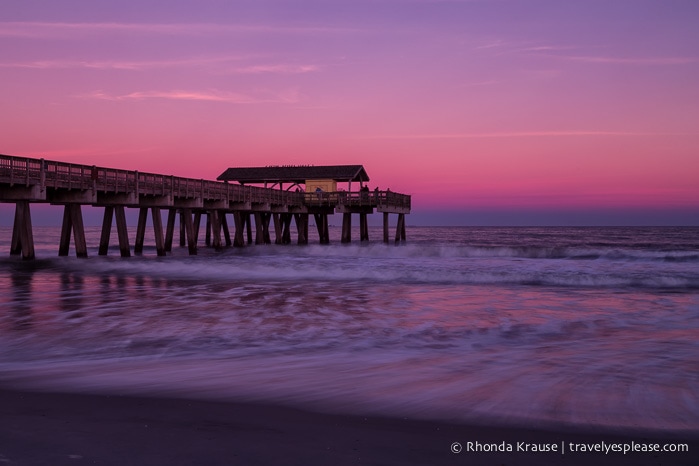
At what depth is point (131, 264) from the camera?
90.5ft

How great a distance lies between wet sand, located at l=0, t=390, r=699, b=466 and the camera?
171 inches

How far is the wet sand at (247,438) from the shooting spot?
14.2 ft

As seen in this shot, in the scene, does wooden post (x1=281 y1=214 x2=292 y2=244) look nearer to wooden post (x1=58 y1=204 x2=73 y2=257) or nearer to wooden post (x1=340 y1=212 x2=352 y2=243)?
wooden post (x1=340 y1=212 x2=352 y2=243)

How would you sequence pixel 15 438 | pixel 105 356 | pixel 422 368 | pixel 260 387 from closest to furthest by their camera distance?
pixel 15 438
pixel 260 387
pixel 422 368
pixel 105 356

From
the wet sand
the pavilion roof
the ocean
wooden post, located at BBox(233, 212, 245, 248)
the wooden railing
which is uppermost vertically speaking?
the pavilion roof

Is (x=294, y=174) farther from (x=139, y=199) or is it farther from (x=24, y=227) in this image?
(x=24, y=227)

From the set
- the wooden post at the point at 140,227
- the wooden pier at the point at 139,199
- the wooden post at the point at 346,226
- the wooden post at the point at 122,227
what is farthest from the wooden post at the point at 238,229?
the wooden post at the point at 122,227

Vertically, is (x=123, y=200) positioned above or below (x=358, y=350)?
above

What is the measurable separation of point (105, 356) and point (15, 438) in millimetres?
4118

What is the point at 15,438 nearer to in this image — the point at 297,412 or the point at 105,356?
the point at 297,412

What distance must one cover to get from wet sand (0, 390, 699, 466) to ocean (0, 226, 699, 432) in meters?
0.38

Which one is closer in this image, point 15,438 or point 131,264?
point 15,438

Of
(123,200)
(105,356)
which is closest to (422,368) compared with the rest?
(105,356)

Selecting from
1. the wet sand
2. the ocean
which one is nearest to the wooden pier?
the ocean
